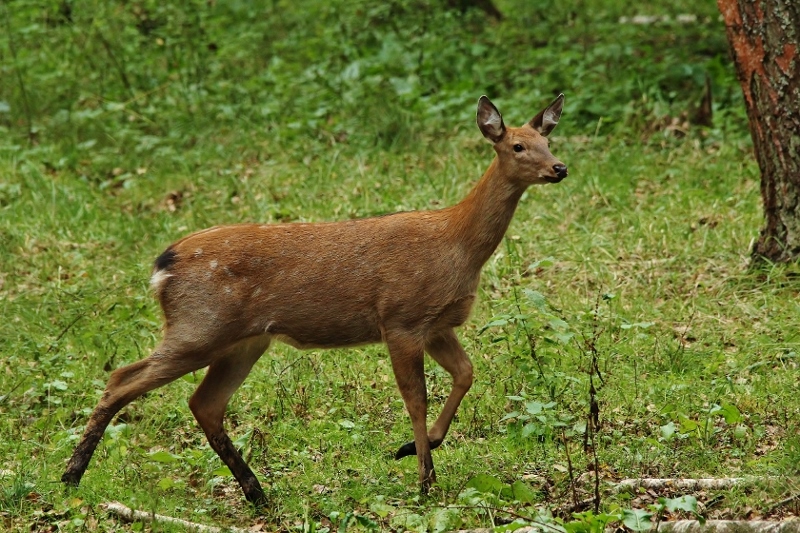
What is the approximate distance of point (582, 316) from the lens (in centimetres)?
823

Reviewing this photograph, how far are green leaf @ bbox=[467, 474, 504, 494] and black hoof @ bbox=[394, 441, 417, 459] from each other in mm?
636

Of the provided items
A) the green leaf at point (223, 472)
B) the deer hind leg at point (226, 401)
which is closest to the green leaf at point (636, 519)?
the deer hind leg at point (226, 401)

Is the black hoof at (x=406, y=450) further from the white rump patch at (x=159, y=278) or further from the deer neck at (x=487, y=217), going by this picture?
the white rump patch at (x=159, y=278)

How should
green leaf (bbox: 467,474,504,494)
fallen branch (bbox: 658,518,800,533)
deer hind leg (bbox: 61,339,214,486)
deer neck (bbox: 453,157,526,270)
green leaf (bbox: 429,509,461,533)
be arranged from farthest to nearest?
deer neck (bbox: 453,157,526,270) < deer hind leg (bbox: 61,339,214,486) < green leaf (bbox: 467,474,504,494) < green leaf (bbox: 429,509,461,533) < fallen branch (bbox: 658,518,800,533)

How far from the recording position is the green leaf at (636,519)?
16.5 ft

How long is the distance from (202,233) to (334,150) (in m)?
4.89

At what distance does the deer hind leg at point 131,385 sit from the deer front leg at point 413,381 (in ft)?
3.45

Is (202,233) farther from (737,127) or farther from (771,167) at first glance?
(737,127)

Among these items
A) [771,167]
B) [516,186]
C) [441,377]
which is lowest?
[441,377]

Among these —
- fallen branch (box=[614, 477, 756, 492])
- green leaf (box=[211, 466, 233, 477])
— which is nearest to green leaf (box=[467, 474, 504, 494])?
fallen branch (box=[614, 477, 756, 492])

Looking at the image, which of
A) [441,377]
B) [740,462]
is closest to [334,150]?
[441,377]

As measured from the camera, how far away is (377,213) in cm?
1013

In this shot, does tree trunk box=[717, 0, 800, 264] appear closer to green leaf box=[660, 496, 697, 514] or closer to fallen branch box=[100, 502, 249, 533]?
green leaf box=[660, 496, 697, 514]

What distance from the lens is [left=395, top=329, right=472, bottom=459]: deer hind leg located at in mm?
6742
